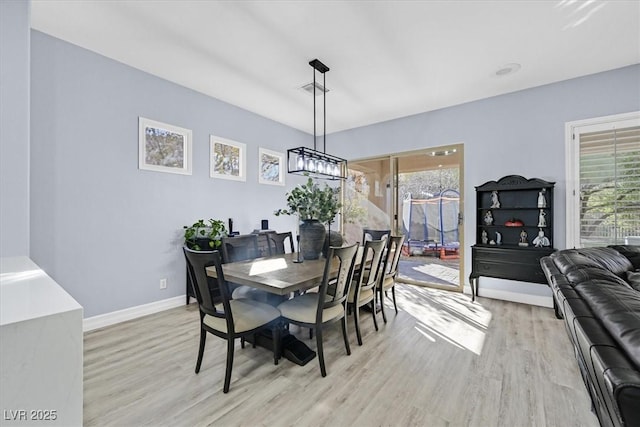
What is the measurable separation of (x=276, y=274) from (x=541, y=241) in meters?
3.47

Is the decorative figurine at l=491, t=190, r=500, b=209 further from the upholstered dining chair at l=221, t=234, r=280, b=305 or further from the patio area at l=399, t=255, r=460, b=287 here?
the upholstered dining chair at l=221, t=234, r=280, b=305

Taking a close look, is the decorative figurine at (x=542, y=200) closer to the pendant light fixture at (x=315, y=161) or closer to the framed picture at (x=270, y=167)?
the pendant light fixture at (x=315, y=161)

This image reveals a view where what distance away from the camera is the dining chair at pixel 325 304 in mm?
2162

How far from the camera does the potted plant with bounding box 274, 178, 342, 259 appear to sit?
2908 mm

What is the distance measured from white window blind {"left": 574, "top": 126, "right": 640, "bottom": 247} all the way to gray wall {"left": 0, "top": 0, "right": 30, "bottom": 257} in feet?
17.6

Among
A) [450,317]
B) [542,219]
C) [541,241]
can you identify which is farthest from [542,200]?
[450,317]

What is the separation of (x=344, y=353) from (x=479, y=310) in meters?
2.12

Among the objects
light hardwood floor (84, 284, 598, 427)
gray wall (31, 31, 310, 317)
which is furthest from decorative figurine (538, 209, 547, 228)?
gray wall (31, 31, 310, 317)

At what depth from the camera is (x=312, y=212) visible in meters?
2.92

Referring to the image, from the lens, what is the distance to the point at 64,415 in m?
0.58

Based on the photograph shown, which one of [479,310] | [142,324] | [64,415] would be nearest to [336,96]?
[479,310]

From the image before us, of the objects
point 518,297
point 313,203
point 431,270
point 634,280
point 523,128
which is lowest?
point 518,297

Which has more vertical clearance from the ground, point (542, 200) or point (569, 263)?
point (542, 200)

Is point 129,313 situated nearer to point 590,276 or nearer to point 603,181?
point 590,276
